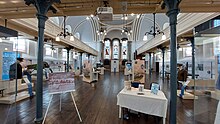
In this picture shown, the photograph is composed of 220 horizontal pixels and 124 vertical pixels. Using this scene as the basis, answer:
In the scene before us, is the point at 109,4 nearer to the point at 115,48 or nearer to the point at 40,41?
the point at 40,41

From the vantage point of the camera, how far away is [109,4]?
4012mm

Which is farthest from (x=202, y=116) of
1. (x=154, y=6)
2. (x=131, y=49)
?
(x=131, y=49)

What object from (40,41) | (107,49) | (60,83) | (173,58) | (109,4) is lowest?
(60,83)

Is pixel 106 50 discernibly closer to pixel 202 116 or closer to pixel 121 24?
pixel 121 24

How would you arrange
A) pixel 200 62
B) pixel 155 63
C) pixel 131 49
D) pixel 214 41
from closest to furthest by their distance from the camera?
pixel 214 41 < pixel 200 62 < pixel 155 63 < pixel 131 49

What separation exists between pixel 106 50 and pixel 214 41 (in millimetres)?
26091

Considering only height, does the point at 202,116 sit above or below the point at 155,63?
below

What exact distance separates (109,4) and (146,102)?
109 inches

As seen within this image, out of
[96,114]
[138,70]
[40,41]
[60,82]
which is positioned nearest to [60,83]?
[60,82]

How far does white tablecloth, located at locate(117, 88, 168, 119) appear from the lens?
3.21m

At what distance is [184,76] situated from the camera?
7332 mm

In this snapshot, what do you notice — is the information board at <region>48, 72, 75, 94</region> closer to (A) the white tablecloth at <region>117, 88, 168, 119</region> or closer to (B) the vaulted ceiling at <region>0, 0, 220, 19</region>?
(A) the white tablecloth at <region>117, 88, 168, 119</region>

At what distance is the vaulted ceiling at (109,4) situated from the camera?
3875 millimetres

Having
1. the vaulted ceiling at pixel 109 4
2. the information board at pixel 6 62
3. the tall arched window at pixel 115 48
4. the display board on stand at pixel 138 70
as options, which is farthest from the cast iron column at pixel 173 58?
the tall arched window at pixel 115 48
